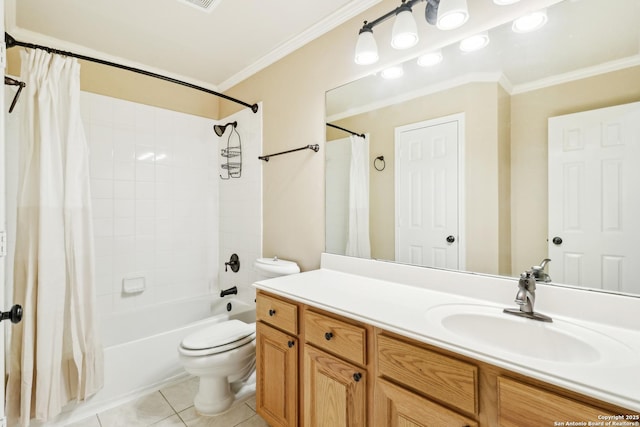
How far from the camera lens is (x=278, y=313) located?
1.44m

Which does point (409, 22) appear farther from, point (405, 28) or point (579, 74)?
point (579, 74)

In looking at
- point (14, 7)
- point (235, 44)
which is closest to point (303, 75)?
point (235, 44)

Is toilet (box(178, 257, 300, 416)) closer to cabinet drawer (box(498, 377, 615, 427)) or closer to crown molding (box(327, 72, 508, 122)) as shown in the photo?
crown molding (box(327, 72, 508, 122))

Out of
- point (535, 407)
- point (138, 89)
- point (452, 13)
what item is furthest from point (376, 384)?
point (138, 89)

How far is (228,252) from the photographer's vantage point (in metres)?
2.77

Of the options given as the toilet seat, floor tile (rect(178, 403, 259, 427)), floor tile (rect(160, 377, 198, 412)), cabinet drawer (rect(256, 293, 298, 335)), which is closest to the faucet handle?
cabinet drawer (rect(256, 293, 298, 335))

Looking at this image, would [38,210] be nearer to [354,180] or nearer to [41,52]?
[41,52]

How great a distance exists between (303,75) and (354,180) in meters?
0.87

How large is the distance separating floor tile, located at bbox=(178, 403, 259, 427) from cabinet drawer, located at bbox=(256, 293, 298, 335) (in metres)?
0.67

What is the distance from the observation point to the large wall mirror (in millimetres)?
1014

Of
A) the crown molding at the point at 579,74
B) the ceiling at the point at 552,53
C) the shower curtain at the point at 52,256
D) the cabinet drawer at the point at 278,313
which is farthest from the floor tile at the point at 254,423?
the crown molding at the point at 579,74

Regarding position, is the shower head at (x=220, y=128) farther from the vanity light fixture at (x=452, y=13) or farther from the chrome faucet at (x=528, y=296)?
the chrome faucet at (x=528, y=296)

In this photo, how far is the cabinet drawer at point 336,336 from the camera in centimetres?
110

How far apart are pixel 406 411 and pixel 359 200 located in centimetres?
109
